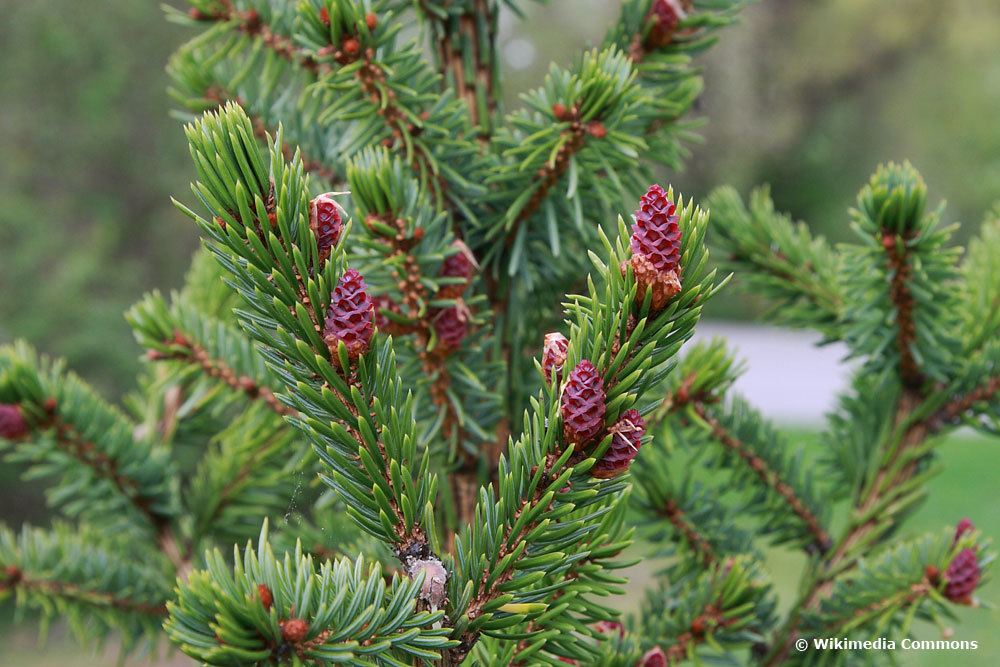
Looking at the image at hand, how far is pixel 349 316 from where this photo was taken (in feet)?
1.23

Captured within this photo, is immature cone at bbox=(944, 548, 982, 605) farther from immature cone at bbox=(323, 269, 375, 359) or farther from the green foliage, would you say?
immature cone at bbox=(323, 269, 375, 359)

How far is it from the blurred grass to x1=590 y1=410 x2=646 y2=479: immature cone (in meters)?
2.13

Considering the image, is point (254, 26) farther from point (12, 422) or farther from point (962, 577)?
point (962, 577)

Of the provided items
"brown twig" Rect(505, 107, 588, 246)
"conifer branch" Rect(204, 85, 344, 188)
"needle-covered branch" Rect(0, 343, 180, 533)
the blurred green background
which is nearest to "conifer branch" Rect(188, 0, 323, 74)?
"conifer branch" Rect(204, 85, 344, 188)

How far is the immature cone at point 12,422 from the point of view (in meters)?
0.71

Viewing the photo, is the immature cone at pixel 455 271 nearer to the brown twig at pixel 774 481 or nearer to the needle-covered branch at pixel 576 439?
the needle-covered branch at pixel 576 439

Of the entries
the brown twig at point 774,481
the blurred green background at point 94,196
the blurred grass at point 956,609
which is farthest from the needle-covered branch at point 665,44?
the blurred grass at point 956,609

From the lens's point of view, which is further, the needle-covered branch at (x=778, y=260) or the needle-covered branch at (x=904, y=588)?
the needle-covered branch at (x=778, y=260)

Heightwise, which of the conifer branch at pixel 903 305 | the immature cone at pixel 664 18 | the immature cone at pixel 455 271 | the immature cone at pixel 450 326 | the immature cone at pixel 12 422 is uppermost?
the immature cone at pixel 664 18

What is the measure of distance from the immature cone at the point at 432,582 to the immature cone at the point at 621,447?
0.29 feet

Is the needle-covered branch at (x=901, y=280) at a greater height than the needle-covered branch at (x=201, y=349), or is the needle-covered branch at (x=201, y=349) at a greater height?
the needle-covered branch at (x=901, y=280)

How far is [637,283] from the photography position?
1.20ft

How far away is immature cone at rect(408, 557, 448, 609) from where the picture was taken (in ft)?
1.30

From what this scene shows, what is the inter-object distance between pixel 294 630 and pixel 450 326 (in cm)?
25
